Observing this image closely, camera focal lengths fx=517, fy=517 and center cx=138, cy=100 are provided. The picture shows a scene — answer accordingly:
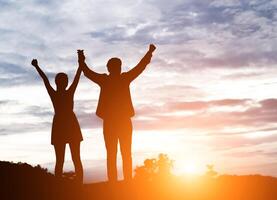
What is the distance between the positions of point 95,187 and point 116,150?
155 centimetres

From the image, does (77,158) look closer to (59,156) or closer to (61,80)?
(59,156)

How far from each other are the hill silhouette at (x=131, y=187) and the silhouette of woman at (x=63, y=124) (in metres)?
0.63

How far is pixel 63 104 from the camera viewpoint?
51.0 ft

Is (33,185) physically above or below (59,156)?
below

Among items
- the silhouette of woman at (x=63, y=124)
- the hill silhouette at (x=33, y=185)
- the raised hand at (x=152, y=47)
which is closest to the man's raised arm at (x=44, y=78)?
the silhouette of woman at (x=63, y=124)

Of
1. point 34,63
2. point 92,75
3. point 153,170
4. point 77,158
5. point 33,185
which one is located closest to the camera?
point 33,185

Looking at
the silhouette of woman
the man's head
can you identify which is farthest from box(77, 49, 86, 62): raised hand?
the man's head

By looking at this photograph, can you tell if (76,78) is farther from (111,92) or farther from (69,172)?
(69,172)

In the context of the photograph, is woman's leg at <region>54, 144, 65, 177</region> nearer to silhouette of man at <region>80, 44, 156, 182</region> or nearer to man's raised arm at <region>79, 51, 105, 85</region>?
silhouette of man at <region>80, 44, 156, 182</region>

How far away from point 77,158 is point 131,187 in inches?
72.8

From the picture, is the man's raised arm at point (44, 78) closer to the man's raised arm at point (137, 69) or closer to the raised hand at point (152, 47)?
the man's raised arm at point (137, 69)

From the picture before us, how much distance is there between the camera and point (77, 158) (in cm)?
1559

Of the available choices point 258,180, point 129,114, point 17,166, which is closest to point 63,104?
point 129,114

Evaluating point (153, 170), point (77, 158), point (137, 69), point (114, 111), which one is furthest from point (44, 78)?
point (153, 170)
